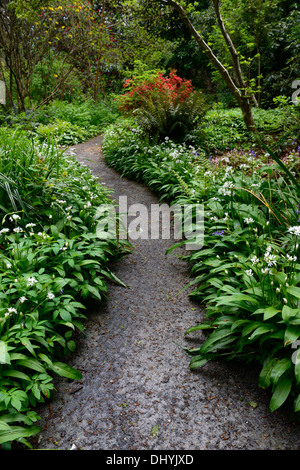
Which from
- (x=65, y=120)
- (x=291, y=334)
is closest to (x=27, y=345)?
(x=291, y=334)

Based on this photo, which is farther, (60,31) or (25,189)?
(60,31)

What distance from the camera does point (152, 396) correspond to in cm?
169

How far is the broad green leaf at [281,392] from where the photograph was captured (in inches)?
56.0

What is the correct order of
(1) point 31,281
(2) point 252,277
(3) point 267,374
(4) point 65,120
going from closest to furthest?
(3) point 267,374 < (1) point 31,281 < (2) point 252,277 < (4) point 65,120

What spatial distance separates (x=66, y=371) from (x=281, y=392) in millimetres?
1142

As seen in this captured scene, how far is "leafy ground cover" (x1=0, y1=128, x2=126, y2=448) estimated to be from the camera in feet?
4.96

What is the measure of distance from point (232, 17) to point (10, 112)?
7.06 meters

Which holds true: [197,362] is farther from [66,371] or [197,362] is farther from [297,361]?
[66,371]

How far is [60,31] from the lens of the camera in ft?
28.8

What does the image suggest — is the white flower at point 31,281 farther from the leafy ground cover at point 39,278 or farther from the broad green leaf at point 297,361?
the broad green leaf at point 297,361

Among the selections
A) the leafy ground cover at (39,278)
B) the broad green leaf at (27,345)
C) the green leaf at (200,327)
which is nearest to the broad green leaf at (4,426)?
the leafy ground cover at (39,278)

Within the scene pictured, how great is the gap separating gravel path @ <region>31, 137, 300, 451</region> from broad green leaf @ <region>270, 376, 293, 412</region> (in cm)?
15

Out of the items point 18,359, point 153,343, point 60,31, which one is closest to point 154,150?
point 153,343
